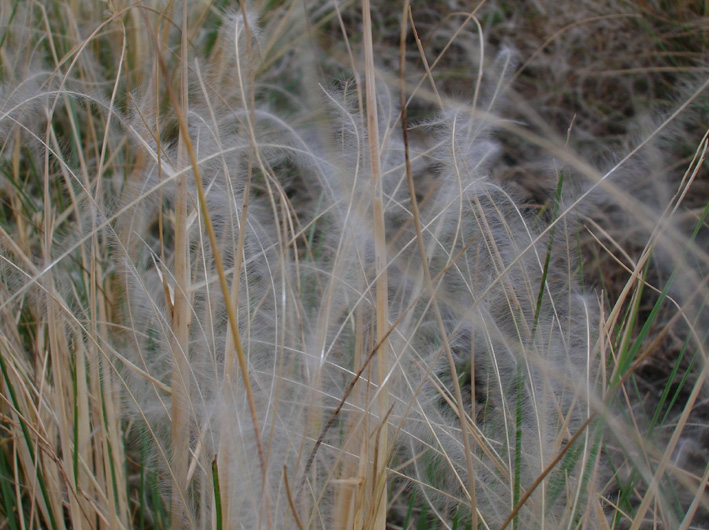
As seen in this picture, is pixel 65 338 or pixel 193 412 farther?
pixel 65 338

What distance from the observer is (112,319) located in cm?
99

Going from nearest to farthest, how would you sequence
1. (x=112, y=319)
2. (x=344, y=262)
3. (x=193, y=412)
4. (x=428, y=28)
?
(x=193, y=412)
(x=344, y=262)
(x=112, y=319)
(x=428, y=28)

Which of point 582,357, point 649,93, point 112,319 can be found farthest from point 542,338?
point 649,93

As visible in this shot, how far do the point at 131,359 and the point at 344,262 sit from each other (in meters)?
0.34

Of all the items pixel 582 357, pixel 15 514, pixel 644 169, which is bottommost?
pixel 15 514

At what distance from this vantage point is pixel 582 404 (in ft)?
2.66

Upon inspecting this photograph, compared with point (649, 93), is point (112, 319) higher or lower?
lower

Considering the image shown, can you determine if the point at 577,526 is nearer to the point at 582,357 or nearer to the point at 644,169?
the point at 582,357

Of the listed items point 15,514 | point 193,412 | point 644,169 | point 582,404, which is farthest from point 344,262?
point 644,169

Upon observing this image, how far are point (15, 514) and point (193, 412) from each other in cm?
44

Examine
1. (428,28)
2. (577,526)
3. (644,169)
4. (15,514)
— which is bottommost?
(15,514)

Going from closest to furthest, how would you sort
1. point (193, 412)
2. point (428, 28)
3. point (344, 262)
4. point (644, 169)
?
point (193, 412) < point (344, 262) < point (644, 169) < point (428, 28)

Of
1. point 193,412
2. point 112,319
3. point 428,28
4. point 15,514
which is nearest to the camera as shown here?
point 193,412

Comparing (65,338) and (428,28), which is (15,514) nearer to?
(65,338)
